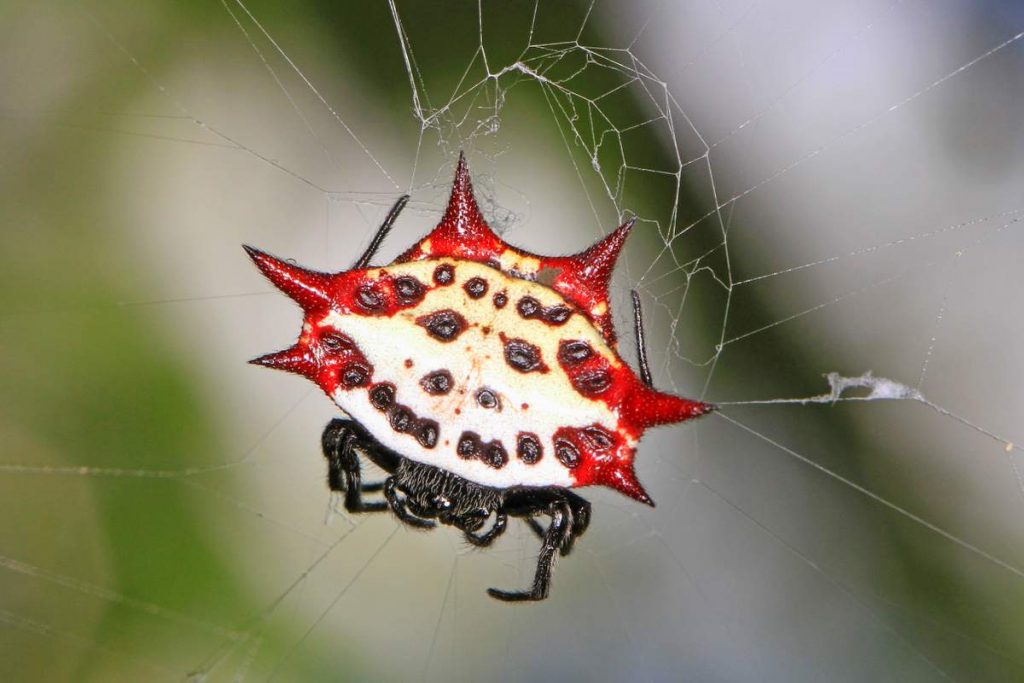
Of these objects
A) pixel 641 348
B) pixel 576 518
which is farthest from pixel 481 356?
pixel 576 518

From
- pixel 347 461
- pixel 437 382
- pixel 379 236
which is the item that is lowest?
pixel 347 461

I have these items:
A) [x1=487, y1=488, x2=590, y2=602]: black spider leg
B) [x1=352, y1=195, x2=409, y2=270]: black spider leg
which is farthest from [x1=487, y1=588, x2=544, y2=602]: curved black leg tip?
[x1=352, y1=195, x2=409, y2=270]: black spider leg

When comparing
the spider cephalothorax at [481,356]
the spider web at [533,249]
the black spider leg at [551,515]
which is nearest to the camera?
the spider cephalothorax at [481,356]

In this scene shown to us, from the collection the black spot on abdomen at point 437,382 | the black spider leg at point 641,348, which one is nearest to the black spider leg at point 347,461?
the black spot on abdomen at point 437,382

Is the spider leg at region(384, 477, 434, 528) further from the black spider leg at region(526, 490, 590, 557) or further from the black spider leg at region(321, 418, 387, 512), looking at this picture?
the black spider leg at region(526, 490, 590, 557)

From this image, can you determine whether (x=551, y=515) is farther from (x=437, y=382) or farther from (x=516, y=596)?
(x=437, y=382)

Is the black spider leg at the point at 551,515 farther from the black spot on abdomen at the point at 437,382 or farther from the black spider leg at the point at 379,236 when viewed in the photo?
the black spider leg at the point at 379,236
